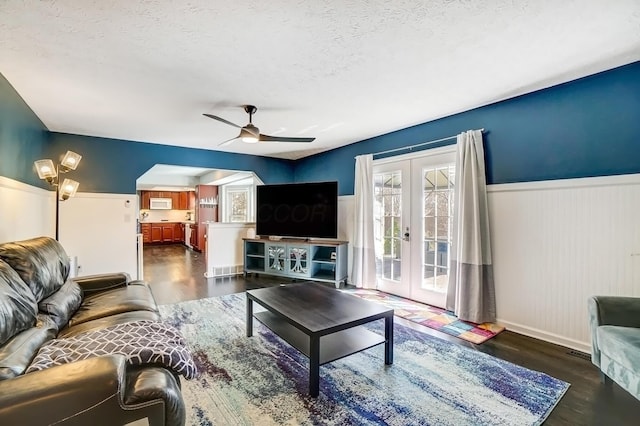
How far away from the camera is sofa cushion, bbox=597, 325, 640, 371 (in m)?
1.65

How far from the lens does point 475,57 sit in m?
2.25

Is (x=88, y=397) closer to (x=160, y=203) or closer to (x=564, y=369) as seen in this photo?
(x=564, y=369)

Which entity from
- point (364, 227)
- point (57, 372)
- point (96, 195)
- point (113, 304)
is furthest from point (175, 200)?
point (57, 372)

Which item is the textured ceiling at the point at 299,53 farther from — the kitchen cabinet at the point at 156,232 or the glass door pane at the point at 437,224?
the kitchen cabinet at the point at 156,232

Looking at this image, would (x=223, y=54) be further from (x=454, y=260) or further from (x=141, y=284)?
(x=454, y=260)

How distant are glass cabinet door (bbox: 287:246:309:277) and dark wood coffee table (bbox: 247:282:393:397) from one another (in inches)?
83.3

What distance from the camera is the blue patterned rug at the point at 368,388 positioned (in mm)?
1727

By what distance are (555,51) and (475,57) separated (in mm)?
552

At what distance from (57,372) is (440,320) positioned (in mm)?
3236

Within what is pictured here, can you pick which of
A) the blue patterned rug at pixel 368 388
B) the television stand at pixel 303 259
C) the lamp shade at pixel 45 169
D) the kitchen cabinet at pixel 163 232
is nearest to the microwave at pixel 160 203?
the kitchen cabinet at pixel 163 232

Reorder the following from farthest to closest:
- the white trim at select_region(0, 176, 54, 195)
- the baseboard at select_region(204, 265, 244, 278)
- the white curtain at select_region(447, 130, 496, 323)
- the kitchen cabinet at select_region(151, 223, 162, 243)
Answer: the kitchen cabinet at select_region(151, 223, 162, 243)
the baseboard at select_region(204, 265, 244, 278)
the white curtain at select_region(447, 130, 496, 323)
the white trim at select_region(0, 176, 54, 195)

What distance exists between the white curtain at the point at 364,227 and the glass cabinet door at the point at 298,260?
83cm

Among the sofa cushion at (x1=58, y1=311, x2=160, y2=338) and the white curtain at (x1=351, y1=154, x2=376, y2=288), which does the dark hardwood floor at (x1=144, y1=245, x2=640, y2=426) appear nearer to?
the white curtain at (x1=351, y1=154, x2=376, y2=288)

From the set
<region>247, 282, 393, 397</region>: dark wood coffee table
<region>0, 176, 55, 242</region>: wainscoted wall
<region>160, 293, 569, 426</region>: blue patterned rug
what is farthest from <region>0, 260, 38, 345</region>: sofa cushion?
<region>247, 282, 393, 397</region>: dark wood coffee table
